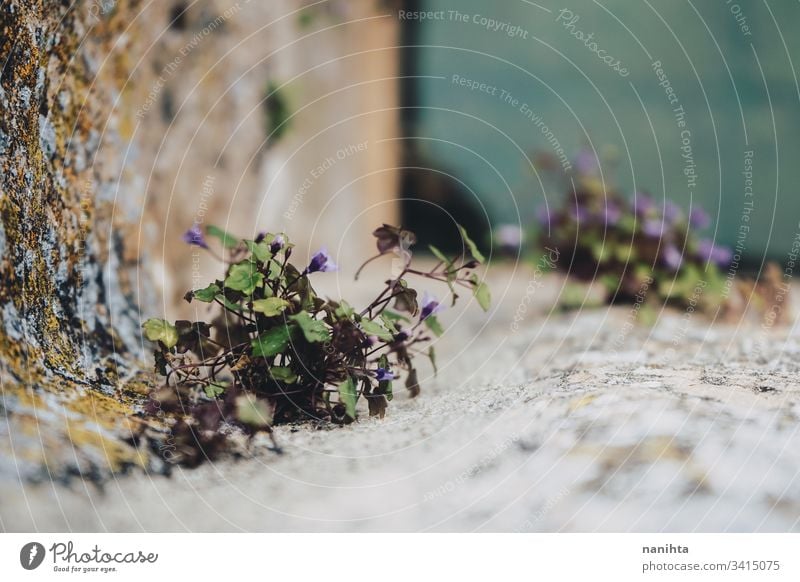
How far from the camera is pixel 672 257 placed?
2785 mm

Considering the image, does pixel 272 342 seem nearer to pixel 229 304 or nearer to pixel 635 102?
pixel 229 304

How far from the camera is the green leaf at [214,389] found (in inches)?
61.6

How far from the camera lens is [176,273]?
244 cm

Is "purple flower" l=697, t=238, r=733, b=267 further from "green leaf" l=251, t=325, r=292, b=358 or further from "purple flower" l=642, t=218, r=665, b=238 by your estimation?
"green leaf" l=251, t=325, r=292, b=358

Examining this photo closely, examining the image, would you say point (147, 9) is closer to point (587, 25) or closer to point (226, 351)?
point (226, 351)

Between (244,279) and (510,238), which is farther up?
(510,238)

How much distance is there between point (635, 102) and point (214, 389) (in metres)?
3.18

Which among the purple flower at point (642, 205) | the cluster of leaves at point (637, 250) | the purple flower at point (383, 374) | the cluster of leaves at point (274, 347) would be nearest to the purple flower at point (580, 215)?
the cluster of leaves at point (637, 250)

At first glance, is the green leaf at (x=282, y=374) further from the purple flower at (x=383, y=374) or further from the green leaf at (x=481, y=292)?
the green leaf at (x=481, y=292)

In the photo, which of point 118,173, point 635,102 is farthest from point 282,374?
point 635,102

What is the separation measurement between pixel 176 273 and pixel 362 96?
6.59ft

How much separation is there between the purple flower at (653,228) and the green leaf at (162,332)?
1907mm

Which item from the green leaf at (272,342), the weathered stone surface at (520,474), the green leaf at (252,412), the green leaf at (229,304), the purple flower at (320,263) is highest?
the purple flower at (320,263)

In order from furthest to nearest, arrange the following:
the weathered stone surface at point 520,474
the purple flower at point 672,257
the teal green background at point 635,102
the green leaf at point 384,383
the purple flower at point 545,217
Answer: the teal green background at point 635,102, the purple flower at point 545,217, the purple flower at point 672,257, the green leaf at point 384,383, the weathered stone surface at point 520,474
